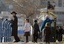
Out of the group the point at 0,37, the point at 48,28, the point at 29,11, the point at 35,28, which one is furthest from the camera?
the point at 29,11

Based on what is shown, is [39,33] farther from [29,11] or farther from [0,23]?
[29,11]

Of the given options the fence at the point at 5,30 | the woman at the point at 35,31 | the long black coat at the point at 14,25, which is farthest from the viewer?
the fence at the point at 5,30

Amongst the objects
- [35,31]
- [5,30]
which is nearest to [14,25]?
[35,31]

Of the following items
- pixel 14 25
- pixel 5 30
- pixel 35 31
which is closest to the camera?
pixel 14 25

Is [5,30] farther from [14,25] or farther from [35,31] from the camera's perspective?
[35,31]

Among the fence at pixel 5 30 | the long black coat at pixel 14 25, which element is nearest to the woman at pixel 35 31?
the long black coat at pixel 14 25

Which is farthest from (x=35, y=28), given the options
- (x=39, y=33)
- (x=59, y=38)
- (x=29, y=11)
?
(x=29, y=11)

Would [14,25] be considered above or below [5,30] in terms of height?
above

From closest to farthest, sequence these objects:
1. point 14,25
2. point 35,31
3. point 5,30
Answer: point 14,25
point 35,31
point 5,30

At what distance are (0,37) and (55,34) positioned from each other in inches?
155

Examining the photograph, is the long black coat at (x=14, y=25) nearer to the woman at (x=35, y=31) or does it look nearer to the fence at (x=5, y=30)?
the woman at (x=35, y=31)

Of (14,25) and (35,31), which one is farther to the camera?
(35,31)

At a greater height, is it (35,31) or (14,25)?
(14,25)

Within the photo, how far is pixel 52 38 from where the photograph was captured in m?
20.8
